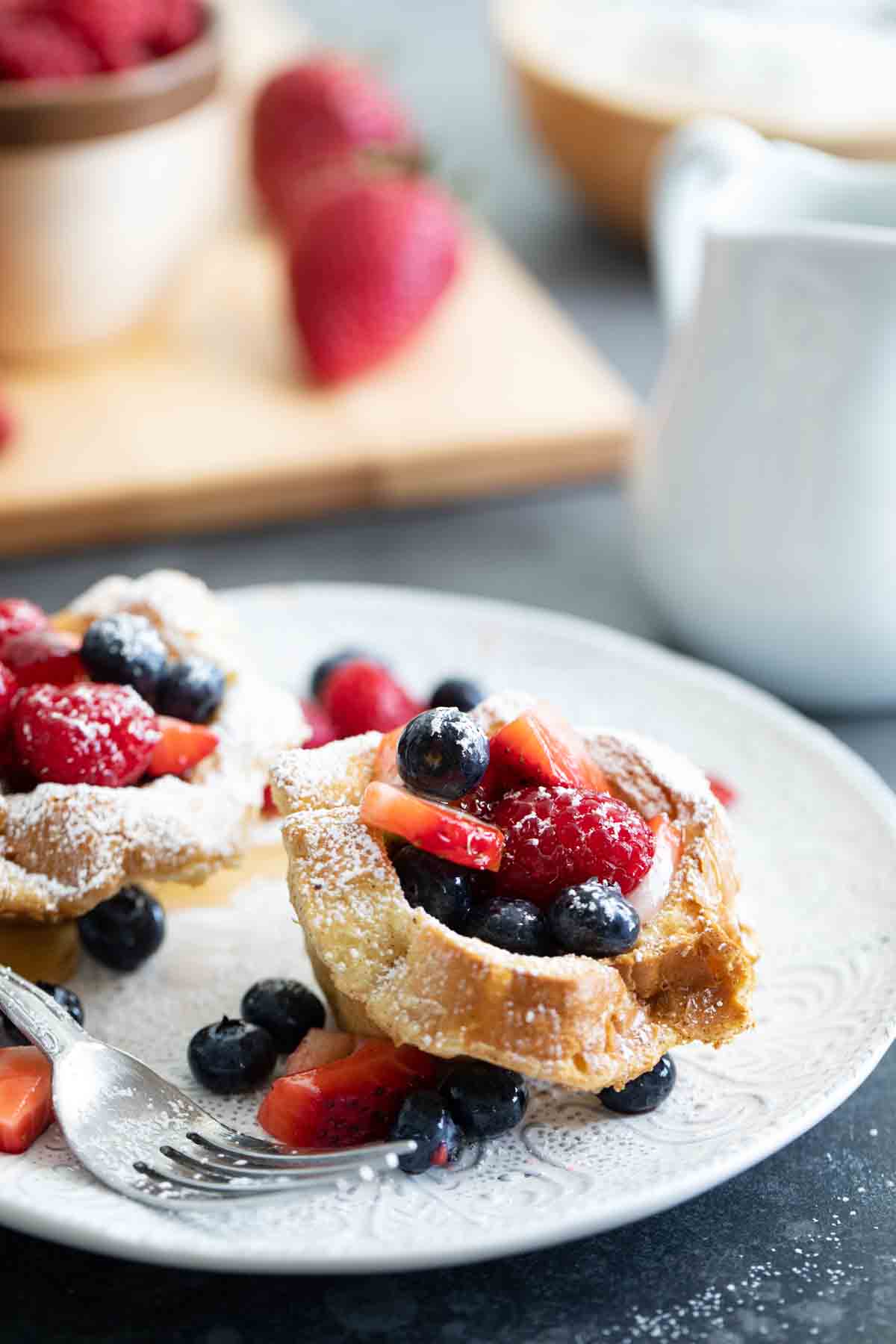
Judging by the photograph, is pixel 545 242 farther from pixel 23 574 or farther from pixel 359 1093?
pixel 359 1093

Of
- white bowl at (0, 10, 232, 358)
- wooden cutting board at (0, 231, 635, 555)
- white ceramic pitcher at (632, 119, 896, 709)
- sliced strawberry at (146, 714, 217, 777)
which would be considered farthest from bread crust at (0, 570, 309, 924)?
white bowl at (0, 10, 232, 358)

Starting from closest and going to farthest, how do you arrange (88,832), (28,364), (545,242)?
1. (88,832)
2. (28,364)
3. (545,242)

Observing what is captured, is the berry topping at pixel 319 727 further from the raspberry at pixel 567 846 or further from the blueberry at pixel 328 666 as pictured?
the raspberry at pixel 567 846

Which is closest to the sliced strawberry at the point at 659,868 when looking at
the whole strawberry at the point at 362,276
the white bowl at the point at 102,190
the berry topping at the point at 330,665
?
the berry topping at the point at 330,665

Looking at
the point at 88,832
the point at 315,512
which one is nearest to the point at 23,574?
the point at 315,512

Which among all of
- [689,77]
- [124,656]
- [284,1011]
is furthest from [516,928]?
[689,77]

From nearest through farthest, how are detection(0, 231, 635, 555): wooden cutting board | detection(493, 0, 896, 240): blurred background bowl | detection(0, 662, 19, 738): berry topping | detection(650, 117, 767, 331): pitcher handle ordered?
1. detection(0, 662, 19, 738): berry topping
2. detection(650, 117, 767, 331): pitcher handle
3. detection(0, 231, 635, 555): wooden cutting board
4. detection(493, 0, 896, 240): blurred background bowl

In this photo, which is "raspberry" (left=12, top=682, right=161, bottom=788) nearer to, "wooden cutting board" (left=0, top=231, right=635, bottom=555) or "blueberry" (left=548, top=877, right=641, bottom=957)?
"blueberry" (left=548, top=877, right=641, bottom=957)
